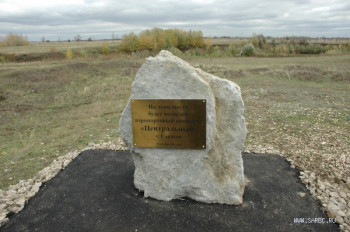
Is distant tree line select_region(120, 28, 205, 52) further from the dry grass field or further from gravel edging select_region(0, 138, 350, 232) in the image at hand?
gravel edging select_region(0, 138, 350, 232)

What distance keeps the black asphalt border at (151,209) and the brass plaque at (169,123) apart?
1258 mm

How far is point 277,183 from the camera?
6395 millimetres

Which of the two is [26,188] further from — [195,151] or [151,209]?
[195,151]

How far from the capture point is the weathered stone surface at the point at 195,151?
17.6 feet

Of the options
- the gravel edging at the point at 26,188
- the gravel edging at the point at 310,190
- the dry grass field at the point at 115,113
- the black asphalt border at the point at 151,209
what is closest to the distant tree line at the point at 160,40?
the dry grass field at the point at 115,113

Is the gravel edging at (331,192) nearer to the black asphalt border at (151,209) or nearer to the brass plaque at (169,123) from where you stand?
the black asphalt border at (151,209)

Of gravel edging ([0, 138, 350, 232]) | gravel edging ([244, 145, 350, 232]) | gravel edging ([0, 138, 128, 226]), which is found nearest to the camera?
gravel edging ([244, 145, 350, 232])

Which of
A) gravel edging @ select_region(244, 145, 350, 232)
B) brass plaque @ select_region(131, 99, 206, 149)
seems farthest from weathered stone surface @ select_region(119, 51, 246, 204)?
gravel edging @ select_region(244, 145, 350, 232)

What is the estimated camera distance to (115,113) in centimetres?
1356

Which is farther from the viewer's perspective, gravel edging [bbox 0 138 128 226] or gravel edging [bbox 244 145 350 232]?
gravel edging [bbox 0 138 128 226]

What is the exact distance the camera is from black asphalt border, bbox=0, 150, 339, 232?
5.06 metres

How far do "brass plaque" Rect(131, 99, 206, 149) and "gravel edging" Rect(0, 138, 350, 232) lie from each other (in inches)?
109

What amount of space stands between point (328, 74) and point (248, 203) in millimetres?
20321

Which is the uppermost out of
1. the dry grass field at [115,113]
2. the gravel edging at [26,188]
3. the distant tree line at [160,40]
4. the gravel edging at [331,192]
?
the distant tree line at [160,40]
